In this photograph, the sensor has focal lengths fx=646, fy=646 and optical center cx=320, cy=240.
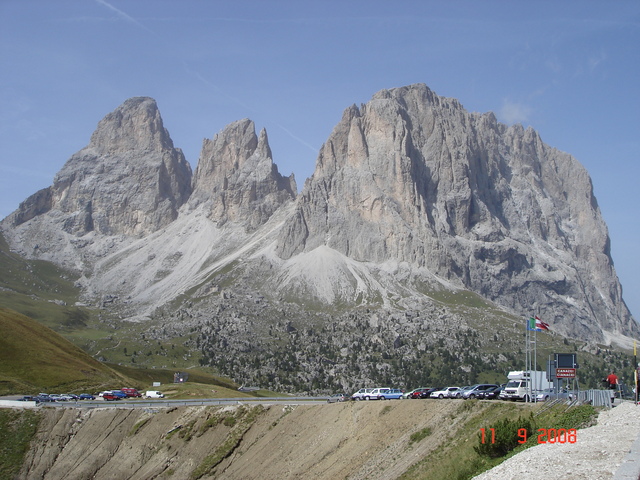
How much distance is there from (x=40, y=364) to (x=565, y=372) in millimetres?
95765

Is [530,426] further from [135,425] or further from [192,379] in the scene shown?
[192,379]

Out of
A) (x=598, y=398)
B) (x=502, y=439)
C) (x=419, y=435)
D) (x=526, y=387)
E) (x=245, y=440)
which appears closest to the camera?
(x=502, y=439)

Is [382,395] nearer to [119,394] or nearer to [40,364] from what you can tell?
[119,394]

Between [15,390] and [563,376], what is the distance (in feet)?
282

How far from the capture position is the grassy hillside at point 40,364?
110 meters

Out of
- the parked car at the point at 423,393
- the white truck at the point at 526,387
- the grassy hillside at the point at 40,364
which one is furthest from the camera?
the grassy hillside at the point at 40,364

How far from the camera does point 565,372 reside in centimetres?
5553

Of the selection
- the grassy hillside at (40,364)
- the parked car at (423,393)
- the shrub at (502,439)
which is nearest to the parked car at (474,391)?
the parked car at (423,393)

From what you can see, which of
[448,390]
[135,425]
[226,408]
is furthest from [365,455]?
[135,425]

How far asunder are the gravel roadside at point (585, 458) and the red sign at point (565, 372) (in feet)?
69.0

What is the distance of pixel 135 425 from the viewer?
3108 inches

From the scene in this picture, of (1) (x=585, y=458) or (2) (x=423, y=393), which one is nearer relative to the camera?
(1) (x=585, y=458)

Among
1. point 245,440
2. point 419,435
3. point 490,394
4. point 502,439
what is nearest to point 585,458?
point 502,439

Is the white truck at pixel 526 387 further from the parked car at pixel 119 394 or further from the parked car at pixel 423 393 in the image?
the parked car at pixel 119 394
